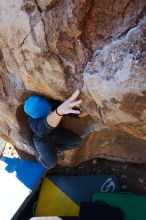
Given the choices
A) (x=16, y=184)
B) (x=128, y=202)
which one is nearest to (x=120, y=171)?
(x=128, y=202)

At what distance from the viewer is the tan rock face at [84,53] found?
1.32 m

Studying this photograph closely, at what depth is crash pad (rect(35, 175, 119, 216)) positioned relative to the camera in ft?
8.99

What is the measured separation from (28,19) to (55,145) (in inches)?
35.0

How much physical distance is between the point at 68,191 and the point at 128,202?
0.46m

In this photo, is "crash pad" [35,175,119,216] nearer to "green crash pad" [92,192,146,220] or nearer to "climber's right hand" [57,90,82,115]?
"green crash pad" [92,192,146,220]

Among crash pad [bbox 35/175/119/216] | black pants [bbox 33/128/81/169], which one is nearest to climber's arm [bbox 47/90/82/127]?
black pants [bbox 33/128/81/169]

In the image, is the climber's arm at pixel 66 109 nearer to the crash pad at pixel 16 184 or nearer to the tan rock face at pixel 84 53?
the tan rock face at pixel 84 53

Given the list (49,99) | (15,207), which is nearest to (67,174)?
(15,207)

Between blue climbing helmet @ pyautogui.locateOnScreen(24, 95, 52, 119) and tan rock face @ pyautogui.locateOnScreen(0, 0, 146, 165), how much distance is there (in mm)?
35

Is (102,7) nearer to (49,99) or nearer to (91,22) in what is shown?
(91,22)

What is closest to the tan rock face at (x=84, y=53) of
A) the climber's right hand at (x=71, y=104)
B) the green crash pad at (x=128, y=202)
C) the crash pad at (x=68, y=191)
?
the climber's right hand at (x=71, y=104)

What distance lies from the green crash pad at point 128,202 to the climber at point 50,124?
469 mm

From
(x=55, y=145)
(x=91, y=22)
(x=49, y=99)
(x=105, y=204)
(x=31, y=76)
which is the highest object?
(x=91, y=22)

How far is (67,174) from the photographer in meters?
2.94
